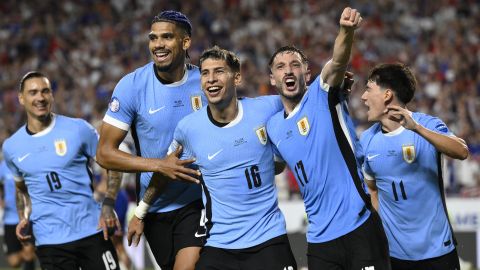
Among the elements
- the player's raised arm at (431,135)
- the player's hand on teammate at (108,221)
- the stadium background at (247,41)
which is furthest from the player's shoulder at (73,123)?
the stadium background at (247,41)

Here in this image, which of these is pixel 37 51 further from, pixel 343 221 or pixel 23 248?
pixel 343 221

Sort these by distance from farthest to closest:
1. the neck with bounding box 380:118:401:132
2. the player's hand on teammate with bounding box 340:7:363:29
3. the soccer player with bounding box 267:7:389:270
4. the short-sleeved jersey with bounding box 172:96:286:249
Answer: the neck with bounding box 380:118:401:132 < the short-sleeved jersey with bounding box 172:96:286:249 < the soccer player with bounding box 267:7:389:270 < the player's hand on teammate with bounding box 340:7:363:29

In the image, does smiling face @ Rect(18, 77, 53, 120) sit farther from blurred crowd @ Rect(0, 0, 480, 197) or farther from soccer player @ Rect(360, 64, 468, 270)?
blurred crowd @ Rect(0, 0, 480, 197)

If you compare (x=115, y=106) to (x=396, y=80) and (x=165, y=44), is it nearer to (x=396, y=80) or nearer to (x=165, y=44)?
(x=165, y=44)

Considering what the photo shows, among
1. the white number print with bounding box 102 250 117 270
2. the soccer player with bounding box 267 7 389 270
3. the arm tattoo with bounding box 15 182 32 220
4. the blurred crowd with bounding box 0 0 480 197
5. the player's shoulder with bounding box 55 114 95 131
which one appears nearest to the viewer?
the soccer player with bounding box 267 7 389 270

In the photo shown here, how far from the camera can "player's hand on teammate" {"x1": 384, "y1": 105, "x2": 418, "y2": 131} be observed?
20.1 feet

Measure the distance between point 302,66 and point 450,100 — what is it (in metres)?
11.5

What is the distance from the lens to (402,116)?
20.4 feet

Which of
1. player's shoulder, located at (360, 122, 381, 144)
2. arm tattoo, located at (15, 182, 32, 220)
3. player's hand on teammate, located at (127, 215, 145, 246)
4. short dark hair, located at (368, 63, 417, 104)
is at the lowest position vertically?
player's hand on teammate, located at (127, 215, 145, 246)

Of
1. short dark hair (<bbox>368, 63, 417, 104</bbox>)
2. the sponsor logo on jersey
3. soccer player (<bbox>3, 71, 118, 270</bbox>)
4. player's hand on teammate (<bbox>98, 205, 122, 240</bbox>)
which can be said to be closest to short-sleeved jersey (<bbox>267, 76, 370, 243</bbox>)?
short dark hair (<bbox>368, 63, 417, 104</bbox>)

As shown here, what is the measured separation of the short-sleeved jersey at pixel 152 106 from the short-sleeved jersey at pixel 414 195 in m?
1.59

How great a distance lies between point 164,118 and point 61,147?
4.93 feet

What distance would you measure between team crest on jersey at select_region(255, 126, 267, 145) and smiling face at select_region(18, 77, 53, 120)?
9.14 ft

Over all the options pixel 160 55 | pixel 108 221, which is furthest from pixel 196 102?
pixel 108 221
